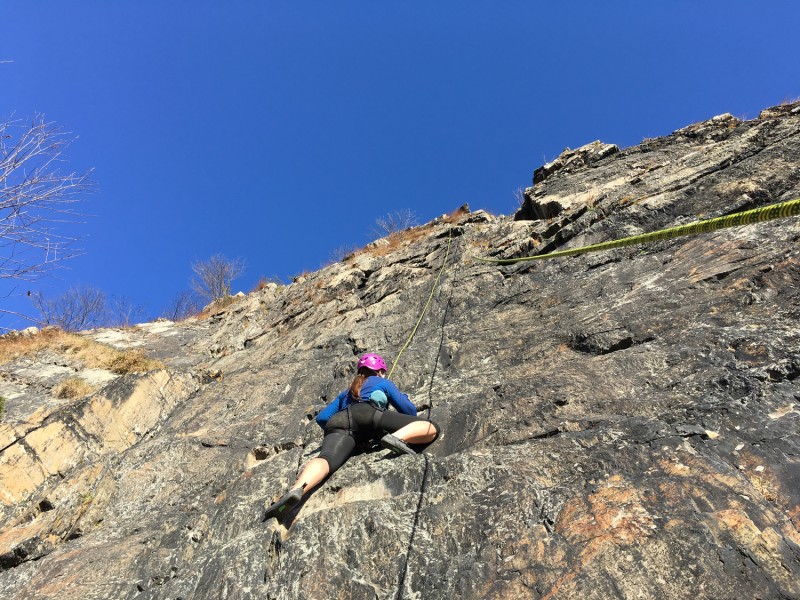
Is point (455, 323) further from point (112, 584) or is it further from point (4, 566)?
point (4, 566)

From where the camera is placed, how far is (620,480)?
131 inches

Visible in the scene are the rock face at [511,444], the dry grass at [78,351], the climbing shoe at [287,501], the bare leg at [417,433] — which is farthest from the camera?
the dry grass at [78,351]

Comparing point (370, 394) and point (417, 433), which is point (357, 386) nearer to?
point (370, 394)

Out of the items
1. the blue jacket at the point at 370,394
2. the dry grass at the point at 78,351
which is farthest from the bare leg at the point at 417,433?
the dry grass at the point at 78,351

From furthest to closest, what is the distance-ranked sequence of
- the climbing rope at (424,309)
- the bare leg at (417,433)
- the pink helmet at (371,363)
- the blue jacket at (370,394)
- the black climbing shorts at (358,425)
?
1. the climbing rope at (424,309)
2. the pink helmet at (371,363)
3. the blue jacket at (370,394)
4. the black climbing shorts at (358,425)
5. the bare leg at (417,433)

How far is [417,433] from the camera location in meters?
4.57

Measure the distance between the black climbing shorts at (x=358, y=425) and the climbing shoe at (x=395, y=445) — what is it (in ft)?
1.03

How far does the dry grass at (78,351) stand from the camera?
1059cm

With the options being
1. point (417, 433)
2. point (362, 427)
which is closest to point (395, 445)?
point (417, 433)

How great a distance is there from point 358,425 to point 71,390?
688 centimetres

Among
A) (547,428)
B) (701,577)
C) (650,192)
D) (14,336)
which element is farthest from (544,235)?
(14,336)

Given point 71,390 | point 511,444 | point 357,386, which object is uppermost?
point 71,390

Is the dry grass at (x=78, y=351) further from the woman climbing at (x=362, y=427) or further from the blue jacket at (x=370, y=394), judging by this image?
the woman climbing at (x=362, y=427)

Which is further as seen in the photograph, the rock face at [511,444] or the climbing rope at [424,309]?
the climbing rope at [424,309]
